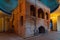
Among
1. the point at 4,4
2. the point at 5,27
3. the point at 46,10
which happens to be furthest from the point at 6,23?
the point at 46,10

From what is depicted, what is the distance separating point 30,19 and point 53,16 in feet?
21.7

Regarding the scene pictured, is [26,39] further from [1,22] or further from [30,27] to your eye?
[1,22]

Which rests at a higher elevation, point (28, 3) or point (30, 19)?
point (28, 3)

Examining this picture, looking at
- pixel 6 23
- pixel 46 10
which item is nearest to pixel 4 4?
pixel 6 23

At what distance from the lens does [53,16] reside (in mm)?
13023

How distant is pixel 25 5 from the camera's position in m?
6.73

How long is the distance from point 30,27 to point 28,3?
154 cm

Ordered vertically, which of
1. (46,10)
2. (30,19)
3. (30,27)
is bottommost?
(30,27)

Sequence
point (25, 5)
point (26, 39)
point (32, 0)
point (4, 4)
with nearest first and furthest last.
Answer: point (26, 39), point (25, 5), point (32, 0), point (4, 4)

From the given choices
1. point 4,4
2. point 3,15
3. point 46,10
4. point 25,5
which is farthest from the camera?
point 3,15

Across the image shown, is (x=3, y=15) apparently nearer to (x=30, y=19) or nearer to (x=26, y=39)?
(x=30, y=19)

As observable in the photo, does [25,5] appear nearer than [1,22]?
Yes

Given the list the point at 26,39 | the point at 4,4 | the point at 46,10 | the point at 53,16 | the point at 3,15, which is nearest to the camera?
the point at 26,39

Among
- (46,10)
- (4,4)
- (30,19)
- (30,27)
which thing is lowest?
(30,27)
